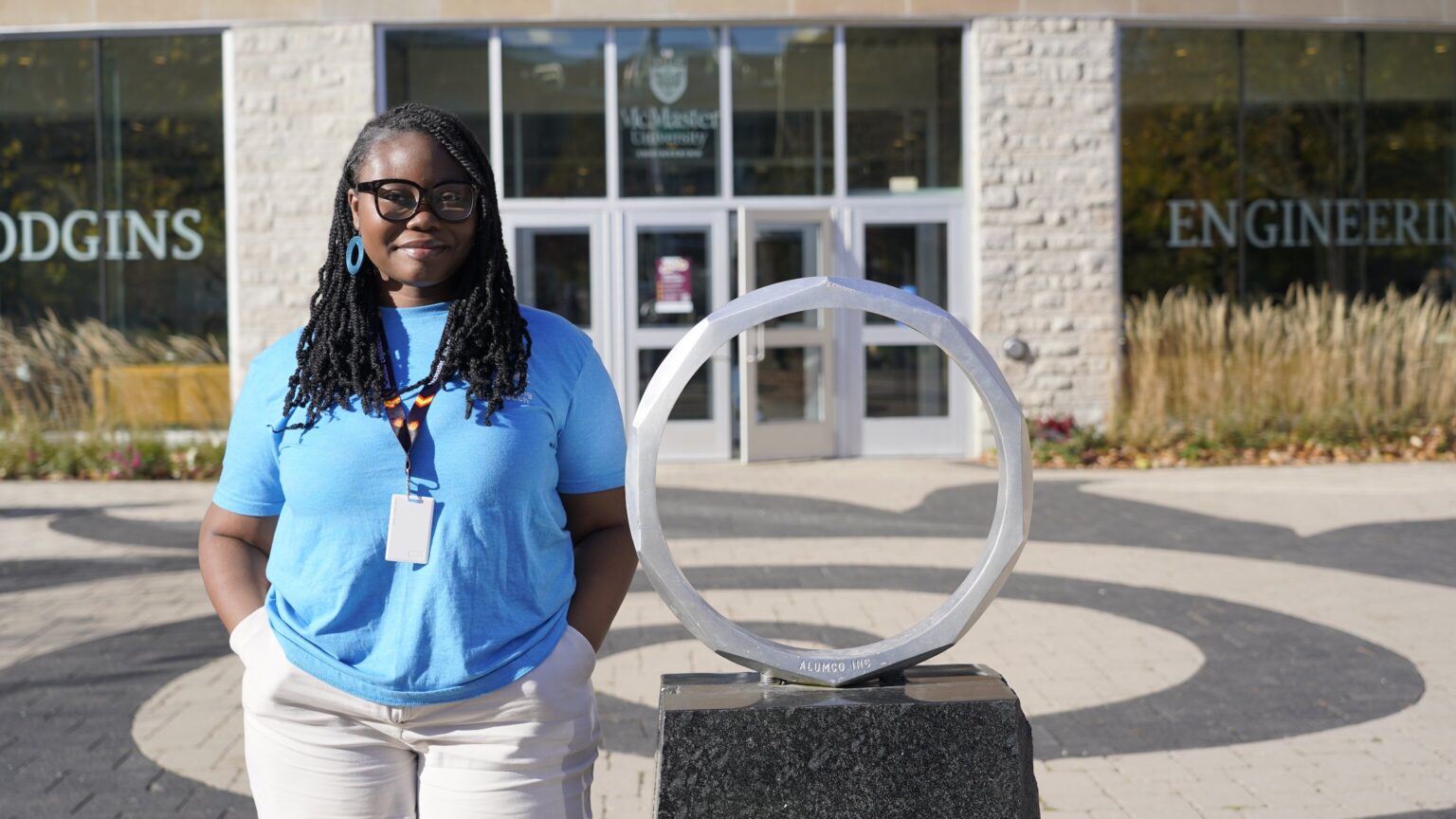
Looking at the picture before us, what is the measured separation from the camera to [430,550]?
223 cm

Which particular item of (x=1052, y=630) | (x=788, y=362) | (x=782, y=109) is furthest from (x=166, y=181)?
(x=1052, y=630)

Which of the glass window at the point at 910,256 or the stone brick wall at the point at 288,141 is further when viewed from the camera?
the glass window at the point at 910,256

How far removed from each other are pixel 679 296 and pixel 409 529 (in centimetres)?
1143

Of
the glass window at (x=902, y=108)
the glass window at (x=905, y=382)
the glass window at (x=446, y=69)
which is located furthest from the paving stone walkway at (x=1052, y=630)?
the glass window at (x=446, y=69)

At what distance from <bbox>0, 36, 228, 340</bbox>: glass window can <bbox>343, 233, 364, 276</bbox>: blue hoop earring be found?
39.8ft

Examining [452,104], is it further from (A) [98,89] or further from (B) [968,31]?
(B) [968,31]

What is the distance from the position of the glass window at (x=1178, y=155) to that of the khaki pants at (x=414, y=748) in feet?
40.8

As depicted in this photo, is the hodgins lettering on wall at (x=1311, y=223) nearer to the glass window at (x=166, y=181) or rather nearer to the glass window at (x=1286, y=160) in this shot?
the glass window at (x=1286, y=160)

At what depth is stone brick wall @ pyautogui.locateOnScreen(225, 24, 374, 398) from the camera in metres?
13.4

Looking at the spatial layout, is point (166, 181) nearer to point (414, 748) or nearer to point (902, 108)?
point (902, 108)

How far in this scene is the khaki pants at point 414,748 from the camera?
2227mm

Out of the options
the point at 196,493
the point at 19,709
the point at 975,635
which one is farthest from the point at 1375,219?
the point at 19,709

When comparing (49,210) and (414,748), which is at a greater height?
(49,210)

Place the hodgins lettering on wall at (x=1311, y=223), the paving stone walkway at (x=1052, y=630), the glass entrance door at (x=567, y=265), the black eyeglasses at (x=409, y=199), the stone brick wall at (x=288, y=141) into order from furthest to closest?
the hodgins lettering on wall at (x=1311, y=223)
the glass entrance door at (x=567, y=265)
the stone brick wall at (x=288, y=141)
the paving stone walkway at (x=1052, y=630)
the black eyeglasses at (x=409, y=199)
